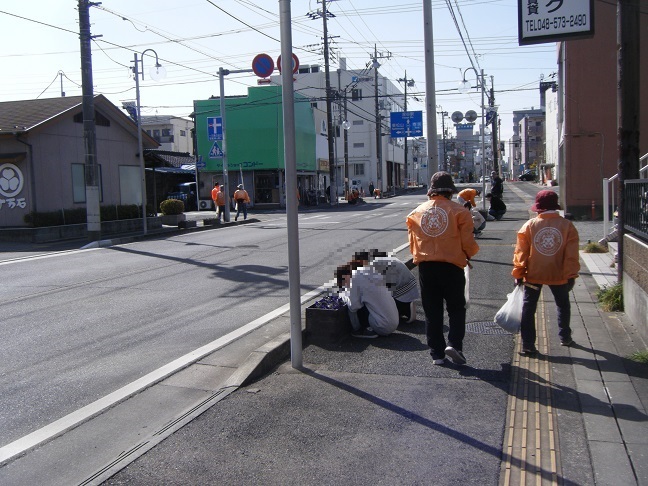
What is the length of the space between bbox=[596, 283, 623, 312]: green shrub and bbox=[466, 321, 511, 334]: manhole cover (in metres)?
1.60

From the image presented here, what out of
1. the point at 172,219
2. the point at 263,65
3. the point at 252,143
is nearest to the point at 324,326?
the point at 263,65

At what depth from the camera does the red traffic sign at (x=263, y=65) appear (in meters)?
21.9

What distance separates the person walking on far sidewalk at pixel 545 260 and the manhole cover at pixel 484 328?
913 millimetres

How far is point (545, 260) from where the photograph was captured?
607cm

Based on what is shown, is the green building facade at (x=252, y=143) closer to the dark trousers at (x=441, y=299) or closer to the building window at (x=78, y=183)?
the building window at (x=78, y=183)

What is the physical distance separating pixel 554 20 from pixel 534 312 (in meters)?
5.35

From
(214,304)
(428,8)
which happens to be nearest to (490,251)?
A: (428,8)

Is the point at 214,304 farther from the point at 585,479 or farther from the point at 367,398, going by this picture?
the point at 585,479

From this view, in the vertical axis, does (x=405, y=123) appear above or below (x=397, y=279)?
above

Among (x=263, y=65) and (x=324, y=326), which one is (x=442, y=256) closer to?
(x=324, y=326)

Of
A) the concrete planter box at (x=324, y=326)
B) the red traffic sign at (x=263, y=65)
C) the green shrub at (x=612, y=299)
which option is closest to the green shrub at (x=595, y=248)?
the green shrub at (x=612, y=299)

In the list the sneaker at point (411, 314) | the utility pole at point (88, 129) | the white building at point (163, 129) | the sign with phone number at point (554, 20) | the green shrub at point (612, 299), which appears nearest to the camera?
the sneaker at point (411, 314)

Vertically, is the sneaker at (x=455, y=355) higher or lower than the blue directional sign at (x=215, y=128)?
lower

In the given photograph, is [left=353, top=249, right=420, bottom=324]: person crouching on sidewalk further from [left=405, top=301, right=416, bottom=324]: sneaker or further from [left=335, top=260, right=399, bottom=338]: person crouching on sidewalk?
[left=335, top=260, right=399, bottom=338]: person crouching on sidewalk
